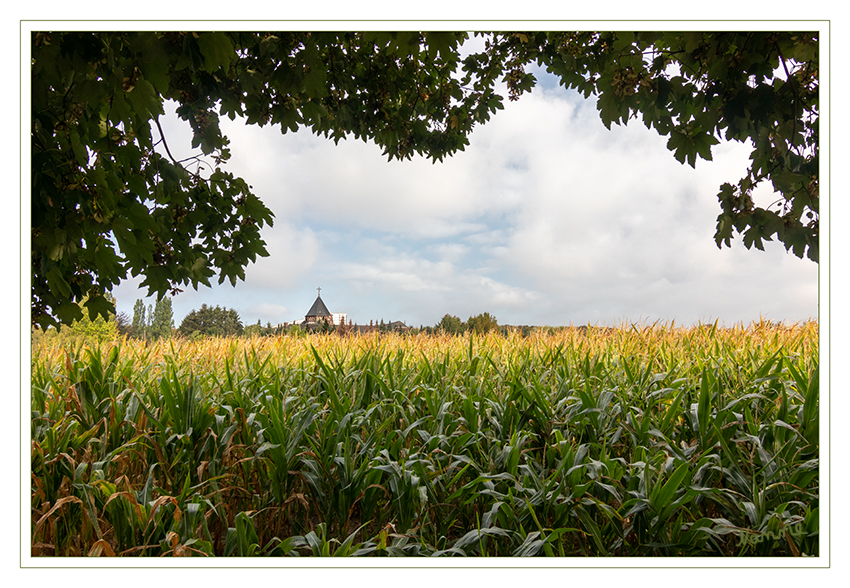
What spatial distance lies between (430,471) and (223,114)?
2.86 metres

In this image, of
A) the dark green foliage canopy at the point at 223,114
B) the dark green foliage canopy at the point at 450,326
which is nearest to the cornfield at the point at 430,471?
the dark green foliage canopy at the point at 223,114

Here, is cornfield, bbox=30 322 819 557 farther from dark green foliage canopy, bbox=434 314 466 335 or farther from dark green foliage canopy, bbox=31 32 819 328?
dark green foliage canopy, bbox=434 314 466 335

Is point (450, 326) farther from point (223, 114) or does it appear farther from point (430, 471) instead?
point (430, 471)

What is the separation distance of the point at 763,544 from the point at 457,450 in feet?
3.98

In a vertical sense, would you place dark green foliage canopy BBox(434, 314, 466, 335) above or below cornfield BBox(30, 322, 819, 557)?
above

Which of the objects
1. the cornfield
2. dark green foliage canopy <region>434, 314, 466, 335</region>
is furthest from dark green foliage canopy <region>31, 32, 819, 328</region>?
dark green foliage canopy <region>434, 314, 466, 335</region>

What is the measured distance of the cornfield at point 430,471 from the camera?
1.63m

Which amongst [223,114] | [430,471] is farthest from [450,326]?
[430,471]

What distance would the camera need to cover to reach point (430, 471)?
6.32 ft

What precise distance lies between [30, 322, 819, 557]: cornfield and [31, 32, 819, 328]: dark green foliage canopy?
79cm

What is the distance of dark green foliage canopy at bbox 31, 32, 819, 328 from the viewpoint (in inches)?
66.2

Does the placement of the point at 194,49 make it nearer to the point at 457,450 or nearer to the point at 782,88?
the point at 457,450
